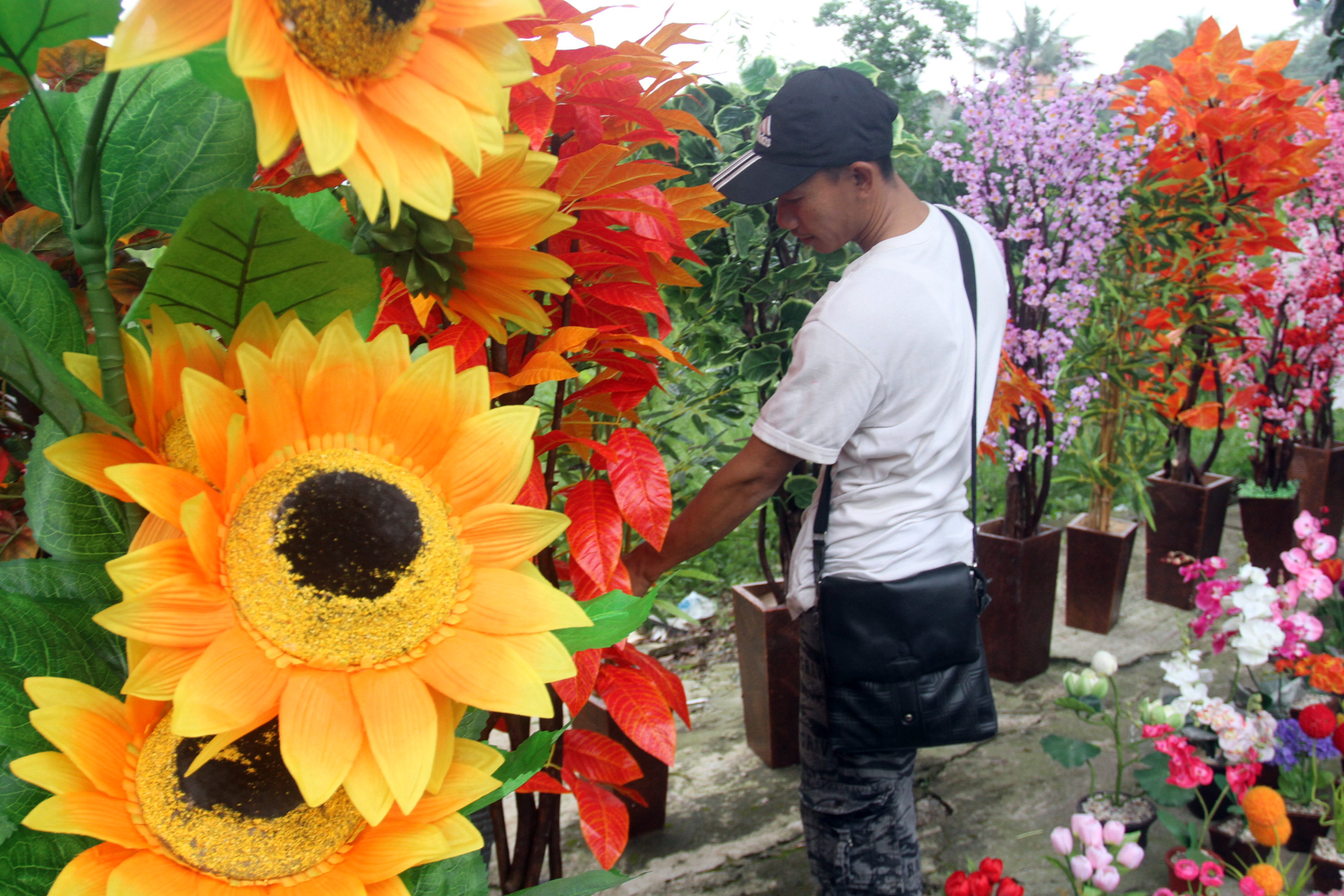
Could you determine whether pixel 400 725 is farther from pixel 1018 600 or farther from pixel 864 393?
pixel 1018 600

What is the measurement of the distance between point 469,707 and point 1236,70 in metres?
2.90

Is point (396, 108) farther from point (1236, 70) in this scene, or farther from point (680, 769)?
point (1236, 70)

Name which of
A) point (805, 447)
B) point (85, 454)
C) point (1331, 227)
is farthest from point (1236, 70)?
point (85, 454)

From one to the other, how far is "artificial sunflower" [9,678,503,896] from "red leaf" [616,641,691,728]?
61 centimetres

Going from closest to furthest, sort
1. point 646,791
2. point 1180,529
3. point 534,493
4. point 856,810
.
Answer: point 534,493, point 856,810, point 646,791, point 1180,529

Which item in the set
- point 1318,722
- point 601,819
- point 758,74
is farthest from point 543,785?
point 1318,722

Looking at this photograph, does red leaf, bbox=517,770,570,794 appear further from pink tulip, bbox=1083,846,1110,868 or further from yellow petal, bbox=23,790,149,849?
pink tulip, bbox=1083,846,1110,868

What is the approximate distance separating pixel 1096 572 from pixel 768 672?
138 cm

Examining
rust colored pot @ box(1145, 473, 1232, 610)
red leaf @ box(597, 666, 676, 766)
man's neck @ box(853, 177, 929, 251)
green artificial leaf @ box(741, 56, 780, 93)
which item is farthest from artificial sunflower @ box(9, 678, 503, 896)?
rust colored pot @ box(1145, 473, 1232, 610)

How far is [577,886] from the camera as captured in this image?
38cm

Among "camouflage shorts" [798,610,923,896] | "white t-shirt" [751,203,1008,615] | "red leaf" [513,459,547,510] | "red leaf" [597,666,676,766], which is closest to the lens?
"red leaf" [513,459,547,510]

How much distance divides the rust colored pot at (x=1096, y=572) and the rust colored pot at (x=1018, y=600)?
0.28m

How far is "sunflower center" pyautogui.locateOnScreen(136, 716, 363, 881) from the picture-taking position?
0.30 metres

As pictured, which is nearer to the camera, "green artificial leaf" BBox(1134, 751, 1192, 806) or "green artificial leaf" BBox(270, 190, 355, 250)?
"green artificial leaf" BBox(270, 190, 355, 250)
